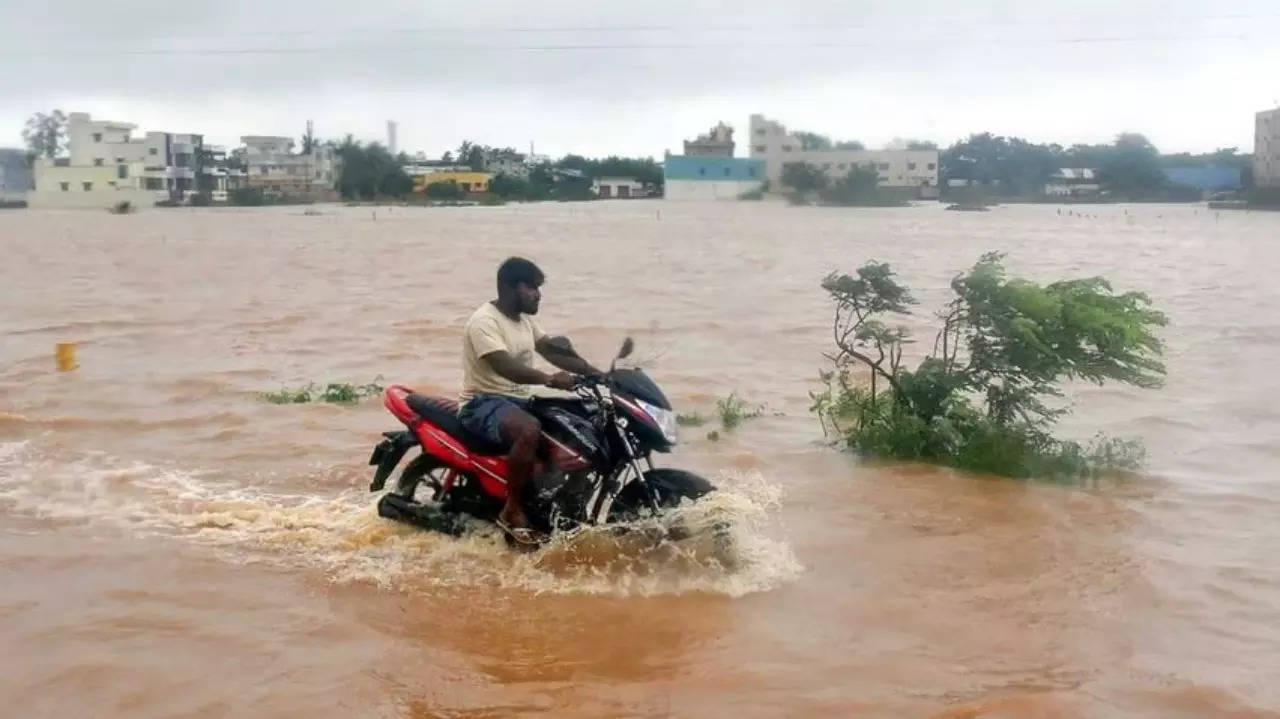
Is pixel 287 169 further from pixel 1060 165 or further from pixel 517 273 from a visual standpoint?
pixel 517 273

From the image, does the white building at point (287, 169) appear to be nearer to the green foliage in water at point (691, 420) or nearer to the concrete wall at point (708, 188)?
the concrete wall at point (708, 188)

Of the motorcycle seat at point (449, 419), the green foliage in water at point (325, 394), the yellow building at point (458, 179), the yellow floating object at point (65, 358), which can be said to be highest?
the yellow building at point (458, 179)

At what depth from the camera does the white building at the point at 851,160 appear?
71812 mm

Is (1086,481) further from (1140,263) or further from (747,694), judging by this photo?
(1140,263)

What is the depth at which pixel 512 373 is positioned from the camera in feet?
21.2

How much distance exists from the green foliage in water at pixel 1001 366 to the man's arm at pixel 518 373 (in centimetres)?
383

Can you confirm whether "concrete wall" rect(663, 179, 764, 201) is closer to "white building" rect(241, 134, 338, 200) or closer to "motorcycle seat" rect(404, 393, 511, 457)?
"white building" rect(241, 134, 338, 200)

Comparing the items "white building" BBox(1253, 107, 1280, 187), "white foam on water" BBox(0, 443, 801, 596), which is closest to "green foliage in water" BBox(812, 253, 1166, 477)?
"white foam on water" BBox(0, 443, 801, 596)

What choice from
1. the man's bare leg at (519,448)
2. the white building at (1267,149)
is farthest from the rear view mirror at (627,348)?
the white building at (1267,149)

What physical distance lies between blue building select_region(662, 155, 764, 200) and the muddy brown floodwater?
2569 inches

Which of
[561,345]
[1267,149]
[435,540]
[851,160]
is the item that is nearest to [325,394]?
[435,540]

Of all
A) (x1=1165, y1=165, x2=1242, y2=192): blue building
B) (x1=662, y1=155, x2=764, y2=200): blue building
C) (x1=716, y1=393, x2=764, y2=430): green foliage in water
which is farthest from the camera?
(x1=662, y1=155, x2=764, y2=200): blue building

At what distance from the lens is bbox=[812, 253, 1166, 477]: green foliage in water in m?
9.05

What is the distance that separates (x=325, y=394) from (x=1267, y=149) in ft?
192
